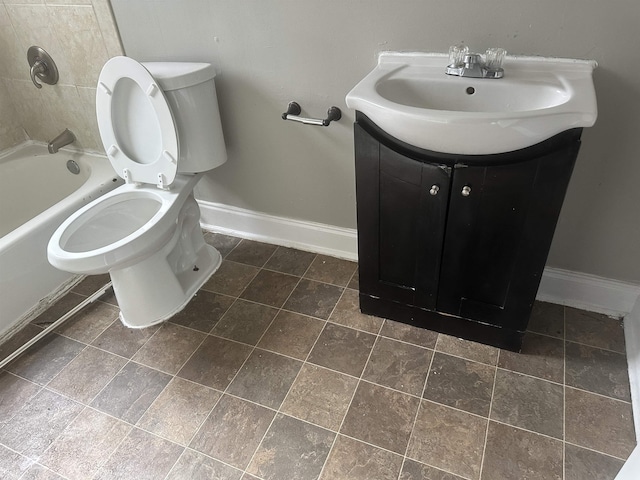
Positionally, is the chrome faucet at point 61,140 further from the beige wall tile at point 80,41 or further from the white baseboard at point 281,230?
the white baseboard at point 281,230

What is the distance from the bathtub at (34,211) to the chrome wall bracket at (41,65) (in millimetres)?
379

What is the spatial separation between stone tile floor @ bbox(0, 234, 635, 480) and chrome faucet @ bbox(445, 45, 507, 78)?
2.88 ft

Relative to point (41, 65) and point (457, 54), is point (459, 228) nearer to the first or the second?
point (457, 54)

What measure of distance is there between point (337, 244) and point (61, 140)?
1458mm

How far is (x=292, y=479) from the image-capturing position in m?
1.25

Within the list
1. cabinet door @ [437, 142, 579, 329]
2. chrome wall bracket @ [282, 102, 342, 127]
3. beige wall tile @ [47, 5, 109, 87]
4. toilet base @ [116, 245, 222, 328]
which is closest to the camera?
cabinet door @ [437, 142, 579, 329]

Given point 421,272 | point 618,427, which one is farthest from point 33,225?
point 618,427

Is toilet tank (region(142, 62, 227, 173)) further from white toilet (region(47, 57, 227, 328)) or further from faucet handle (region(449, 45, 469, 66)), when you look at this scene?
faucet handle (region(449, 45, 469, 66))

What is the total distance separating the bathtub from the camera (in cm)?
176

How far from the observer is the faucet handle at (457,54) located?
132cm

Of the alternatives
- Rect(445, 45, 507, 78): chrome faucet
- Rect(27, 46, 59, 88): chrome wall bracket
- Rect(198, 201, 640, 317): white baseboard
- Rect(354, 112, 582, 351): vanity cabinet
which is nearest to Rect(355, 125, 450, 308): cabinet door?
Rect(354, 112, 582, 351): vanity cabinet

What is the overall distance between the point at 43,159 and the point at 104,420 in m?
1.50

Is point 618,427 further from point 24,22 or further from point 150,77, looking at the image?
point 24,22

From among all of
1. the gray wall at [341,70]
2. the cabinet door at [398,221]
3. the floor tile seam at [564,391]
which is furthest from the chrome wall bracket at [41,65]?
the floor tile seam at [564,391]
